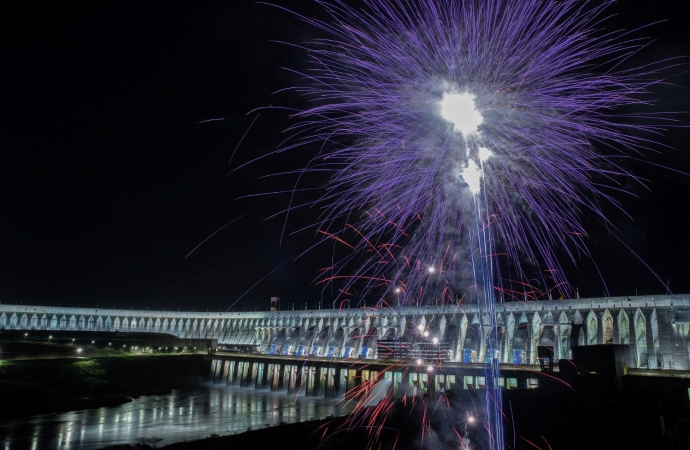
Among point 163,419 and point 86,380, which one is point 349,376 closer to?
point 163,419

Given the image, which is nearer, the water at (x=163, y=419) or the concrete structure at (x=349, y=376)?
the water at (x=163, y=419)

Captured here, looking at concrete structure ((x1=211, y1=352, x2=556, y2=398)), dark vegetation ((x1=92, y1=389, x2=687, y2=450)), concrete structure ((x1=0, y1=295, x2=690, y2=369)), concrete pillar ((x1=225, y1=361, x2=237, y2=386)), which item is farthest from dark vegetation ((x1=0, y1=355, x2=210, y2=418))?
dark vegetation ((x1=92, y1=389, x2=687, y2=450))

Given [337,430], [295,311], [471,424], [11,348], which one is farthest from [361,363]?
[11,348]

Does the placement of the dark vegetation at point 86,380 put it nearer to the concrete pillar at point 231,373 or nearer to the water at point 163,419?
the water at point 163,419

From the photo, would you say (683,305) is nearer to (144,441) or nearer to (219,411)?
(219,411)

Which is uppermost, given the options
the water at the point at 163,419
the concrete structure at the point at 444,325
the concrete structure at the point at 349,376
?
the concrete structure at the point at 444,325

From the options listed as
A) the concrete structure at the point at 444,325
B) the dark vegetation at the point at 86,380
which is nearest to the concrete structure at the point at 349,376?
the concrete structure at the point at 444,325
